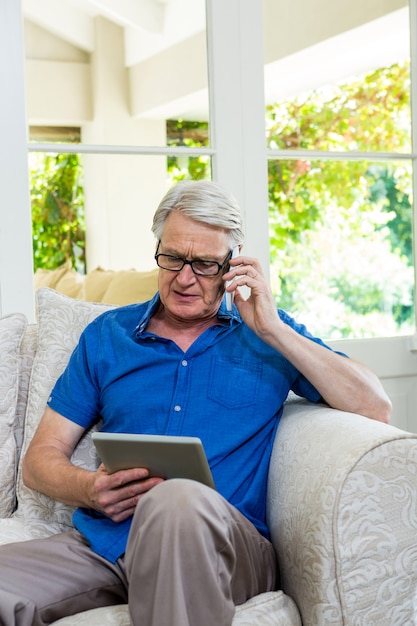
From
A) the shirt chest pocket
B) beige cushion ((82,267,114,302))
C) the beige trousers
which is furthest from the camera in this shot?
beige cushion ((82,267,114,302))

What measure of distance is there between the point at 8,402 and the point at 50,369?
0.12 meters

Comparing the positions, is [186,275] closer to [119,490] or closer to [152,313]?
[152,313]

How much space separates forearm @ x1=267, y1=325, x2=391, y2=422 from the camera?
1.74m

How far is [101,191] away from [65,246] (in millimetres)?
202

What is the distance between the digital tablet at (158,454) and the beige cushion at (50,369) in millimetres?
356

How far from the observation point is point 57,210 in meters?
2.48

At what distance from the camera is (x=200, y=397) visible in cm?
177

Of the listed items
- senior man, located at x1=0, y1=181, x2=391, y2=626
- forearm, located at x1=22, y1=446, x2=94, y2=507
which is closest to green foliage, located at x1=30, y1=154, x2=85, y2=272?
senior man, located at x1=0, y1=181, x2=391, y2=626

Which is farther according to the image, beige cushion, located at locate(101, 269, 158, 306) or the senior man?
beige cushion, located at locate(101, 269, 158, 306)

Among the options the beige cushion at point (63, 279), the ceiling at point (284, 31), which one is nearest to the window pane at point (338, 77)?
the ceiling at point (284, 31)

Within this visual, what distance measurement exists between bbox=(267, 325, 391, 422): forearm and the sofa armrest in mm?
235

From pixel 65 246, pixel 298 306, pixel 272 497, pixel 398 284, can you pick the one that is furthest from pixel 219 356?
pixel 398 284

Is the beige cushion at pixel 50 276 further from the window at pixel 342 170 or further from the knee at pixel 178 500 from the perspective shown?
the knee at pixel 178 500

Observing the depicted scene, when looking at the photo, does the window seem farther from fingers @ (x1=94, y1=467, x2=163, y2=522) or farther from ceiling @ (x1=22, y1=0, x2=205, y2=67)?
fingers @ (x1=94, y1=467, x2=163, y2=522)
